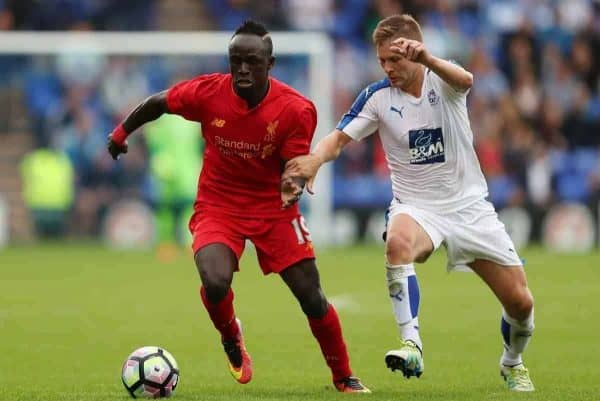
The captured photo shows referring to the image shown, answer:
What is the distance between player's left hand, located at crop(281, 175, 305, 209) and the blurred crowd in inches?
540

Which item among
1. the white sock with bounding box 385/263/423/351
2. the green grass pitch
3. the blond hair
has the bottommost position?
the green grass pitch

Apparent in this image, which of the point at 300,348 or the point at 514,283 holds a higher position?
the point at 514,283

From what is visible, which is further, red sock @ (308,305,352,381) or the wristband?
the wristband

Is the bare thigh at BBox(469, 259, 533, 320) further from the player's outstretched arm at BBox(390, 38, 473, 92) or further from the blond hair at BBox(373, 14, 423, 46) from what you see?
the blond hair at BBox(373, 14, 423, 46)

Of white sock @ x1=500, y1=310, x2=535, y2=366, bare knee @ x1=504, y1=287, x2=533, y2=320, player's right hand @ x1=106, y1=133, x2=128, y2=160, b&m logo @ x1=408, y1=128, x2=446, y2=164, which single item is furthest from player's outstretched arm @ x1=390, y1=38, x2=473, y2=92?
player's right hand @ x1=106, y1=133, x2=128, y2=160

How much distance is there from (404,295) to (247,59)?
5.57 ft

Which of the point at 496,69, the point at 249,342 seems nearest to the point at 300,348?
the point at 249,342

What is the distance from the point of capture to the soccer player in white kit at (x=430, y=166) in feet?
26.6

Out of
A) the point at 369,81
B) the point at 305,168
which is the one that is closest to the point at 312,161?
the point at 305,168

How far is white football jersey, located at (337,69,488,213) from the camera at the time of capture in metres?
8.27

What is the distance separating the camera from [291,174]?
8062 millimetres

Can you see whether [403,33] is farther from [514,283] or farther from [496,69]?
[496,69]

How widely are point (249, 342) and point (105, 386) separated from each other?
2905 millimetres

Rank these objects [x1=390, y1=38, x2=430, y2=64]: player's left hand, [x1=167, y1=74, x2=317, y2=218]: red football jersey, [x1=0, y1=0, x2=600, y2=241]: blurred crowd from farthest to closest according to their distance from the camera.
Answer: [x1=0, y1=0, x2=600, y2=241]: blurred crowd
[x1=167, y1=74, x2=317, y2=218]: red football jersey
[x1=390, y1=38, x2=430, y2=64]: player's left hand
